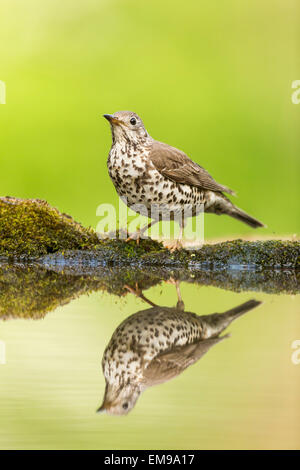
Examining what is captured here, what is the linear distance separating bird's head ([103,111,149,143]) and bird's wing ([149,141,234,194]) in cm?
23

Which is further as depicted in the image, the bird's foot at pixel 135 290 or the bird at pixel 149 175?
the bird at pixel 149 175

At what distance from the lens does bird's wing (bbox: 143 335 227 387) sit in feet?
10.7

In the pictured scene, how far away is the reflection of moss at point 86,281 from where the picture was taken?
199 inches

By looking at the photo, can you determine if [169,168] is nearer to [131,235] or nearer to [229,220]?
[131,235]

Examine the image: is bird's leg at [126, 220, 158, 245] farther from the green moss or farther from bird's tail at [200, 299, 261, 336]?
bird's tail at [200, 299, 261, 336]

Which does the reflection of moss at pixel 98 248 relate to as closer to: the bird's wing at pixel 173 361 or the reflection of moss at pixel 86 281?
the reflection of moss at pixel 86 281

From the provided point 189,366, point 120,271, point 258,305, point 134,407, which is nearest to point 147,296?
point 258,305

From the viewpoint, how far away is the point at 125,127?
24.3 ft

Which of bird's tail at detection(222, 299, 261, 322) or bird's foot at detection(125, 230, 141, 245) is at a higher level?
bird's foot at detection(125, 230, 141, 245)

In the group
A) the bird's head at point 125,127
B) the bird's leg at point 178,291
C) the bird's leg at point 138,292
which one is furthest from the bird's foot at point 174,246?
the bird's leg at point 138,292

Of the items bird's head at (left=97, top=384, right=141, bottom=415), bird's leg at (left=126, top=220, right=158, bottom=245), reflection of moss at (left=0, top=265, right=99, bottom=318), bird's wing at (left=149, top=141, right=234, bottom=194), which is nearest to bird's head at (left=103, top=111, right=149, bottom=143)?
bird's wing at (left=149, top=141, right=234, bottom=194)

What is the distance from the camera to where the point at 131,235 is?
25.4ft
